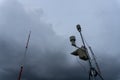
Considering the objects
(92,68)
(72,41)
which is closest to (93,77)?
(92,68)

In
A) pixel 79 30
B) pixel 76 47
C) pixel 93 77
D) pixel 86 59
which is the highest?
pixel 79 30

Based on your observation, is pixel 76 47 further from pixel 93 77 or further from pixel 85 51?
pixel 93 77

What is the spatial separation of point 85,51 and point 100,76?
9.14 ft

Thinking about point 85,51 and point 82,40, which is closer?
point 85,51

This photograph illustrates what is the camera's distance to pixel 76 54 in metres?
18.4

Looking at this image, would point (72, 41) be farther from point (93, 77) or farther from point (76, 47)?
point (93, 77)

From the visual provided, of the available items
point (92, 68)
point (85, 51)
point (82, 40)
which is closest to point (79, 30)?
point (82, 40)

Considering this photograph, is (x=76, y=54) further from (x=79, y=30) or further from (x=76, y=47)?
(x=79, y=30)

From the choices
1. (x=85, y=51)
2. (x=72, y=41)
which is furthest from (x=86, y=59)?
(x=72, y=41)

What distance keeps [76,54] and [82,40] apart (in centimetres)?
170

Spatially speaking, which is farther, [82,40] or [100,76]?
[82,40]

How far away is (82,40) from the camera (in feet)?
62.8

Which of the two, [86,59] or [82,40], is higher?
[82,40]

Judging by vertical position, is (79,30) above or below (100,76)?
above
